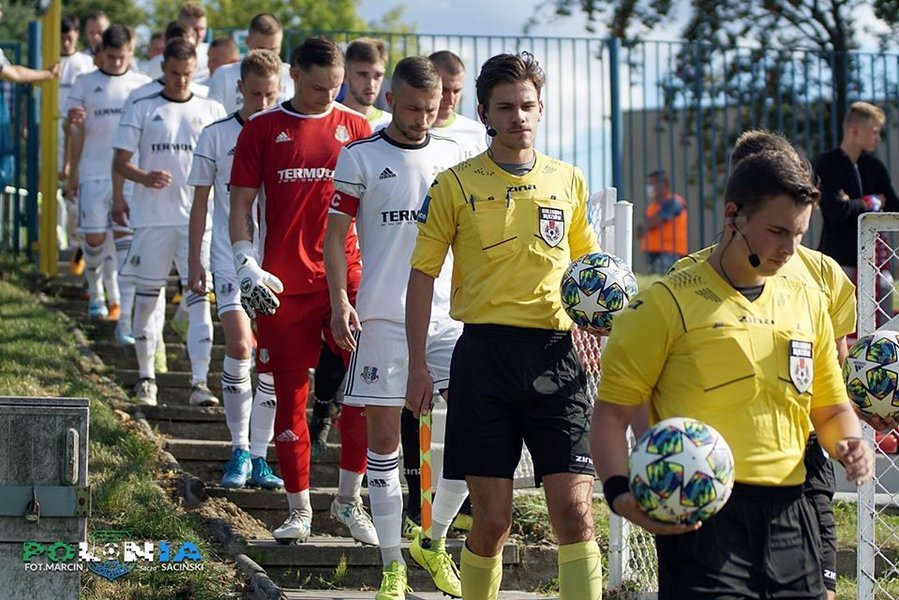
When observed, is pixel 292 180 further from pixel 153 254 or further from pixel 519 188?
pixel 153 254

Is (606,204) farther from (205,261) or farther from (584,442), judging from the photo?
(205,261)

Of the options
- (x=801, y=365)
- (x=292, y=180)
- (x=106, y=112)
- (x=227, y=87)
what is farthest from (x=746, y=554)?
(x=106, y=112)

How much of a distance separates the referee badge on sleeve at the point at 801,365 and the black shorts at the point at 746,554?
0.96 feet

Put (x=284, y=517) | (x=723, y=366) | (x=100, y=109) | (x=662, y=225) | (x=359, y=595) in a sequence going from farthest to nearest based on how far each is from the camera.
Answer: (x=662, y=225), (x=100, y=109), (x=284, y=517), (x=359, y=595), (x=723, y=366)

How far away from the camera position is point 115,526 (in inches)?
278

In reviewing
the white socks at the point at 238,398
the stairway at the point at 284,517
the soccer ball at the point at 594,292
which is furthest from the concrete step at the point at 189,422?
the soccer ball at the point at 594,292

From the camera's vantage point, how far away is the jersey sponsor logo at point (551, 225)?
572cm

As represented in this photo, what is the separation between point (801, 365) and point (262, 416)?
4.31m

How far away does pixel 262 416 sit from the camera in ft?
26.1

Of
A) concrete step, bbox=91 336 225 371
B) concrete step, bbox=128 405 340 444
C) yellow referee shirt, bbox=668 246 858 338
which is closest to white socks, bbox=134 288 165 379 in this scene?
concrete step, bbox=128 405 340 444

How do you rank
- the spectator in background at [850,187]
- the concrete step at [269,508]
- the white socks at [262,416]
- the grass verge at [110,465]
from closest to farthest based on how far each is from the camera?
the grass verge at [110,465], the white socks at [262,416], the concrete step at [269,508], the spectator in background at [850,187]

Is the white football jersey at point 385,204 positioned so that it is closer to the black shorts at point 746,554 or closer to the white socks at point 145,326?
the black shorts at point 746,554

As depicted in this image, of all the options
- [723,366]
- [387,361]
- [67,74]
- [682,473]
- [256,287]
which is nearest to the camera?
[682,473]

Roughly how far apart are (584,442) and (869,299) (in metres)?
1.75
